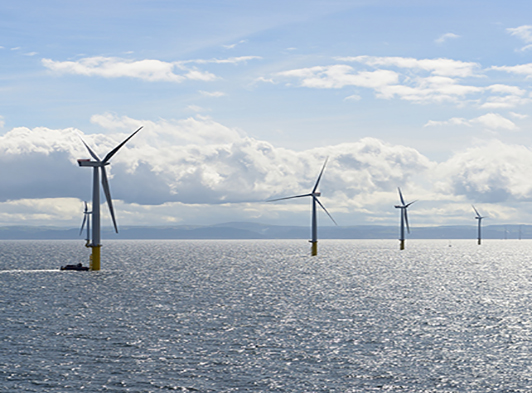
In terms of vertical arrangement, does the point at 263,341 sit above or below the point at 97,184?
below

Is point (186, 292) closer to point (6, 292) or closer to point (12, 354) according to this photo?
point (6, 292)

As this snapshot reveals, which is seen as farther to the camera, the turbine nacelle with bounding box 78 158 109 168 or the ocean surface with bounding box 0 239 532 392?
the turbine nacelle with bounding box 78 158 109 168

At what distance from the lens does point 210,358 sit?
1877 inches

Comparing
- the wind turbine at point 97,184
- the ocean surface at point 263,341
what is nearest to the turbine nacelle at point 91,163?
the wind turbine at point 97,184

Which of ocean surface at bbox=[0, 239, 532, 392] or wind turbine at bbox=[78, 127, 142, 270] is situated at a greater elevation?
wind turbine at bbox=[78, 127, 142, 270]

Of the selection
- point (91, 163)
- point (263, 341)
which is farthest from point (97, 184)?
point (263, 341)

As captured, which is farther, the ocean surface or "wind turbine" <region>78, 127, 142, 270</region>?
"wind turbine" <region>78, 127, 142, 270</region>

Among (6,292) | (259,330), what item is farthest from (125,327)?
(6,292)

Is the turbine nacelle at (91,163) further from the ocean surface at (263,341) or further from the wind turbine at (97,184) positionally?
the ocean surface at (263,341)

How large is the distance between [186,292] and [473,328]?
54684mm

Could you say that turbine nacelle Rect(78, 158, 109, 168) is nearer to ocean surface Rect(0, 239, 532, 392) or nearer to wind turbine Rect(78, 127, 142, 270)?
wind turbine Rect(78, 127, 142, 270)

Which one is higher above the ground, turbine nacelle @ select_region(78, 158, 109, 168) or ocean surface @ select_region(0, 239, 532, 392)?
turbine nacelle @ select_region(78, 158, 109, 168)

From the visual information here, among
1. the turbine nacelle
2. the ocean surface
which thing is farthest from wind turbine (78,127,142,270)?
the ocean surface

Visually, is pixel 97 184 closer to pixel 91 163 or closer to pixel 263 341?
pixel 91 163
